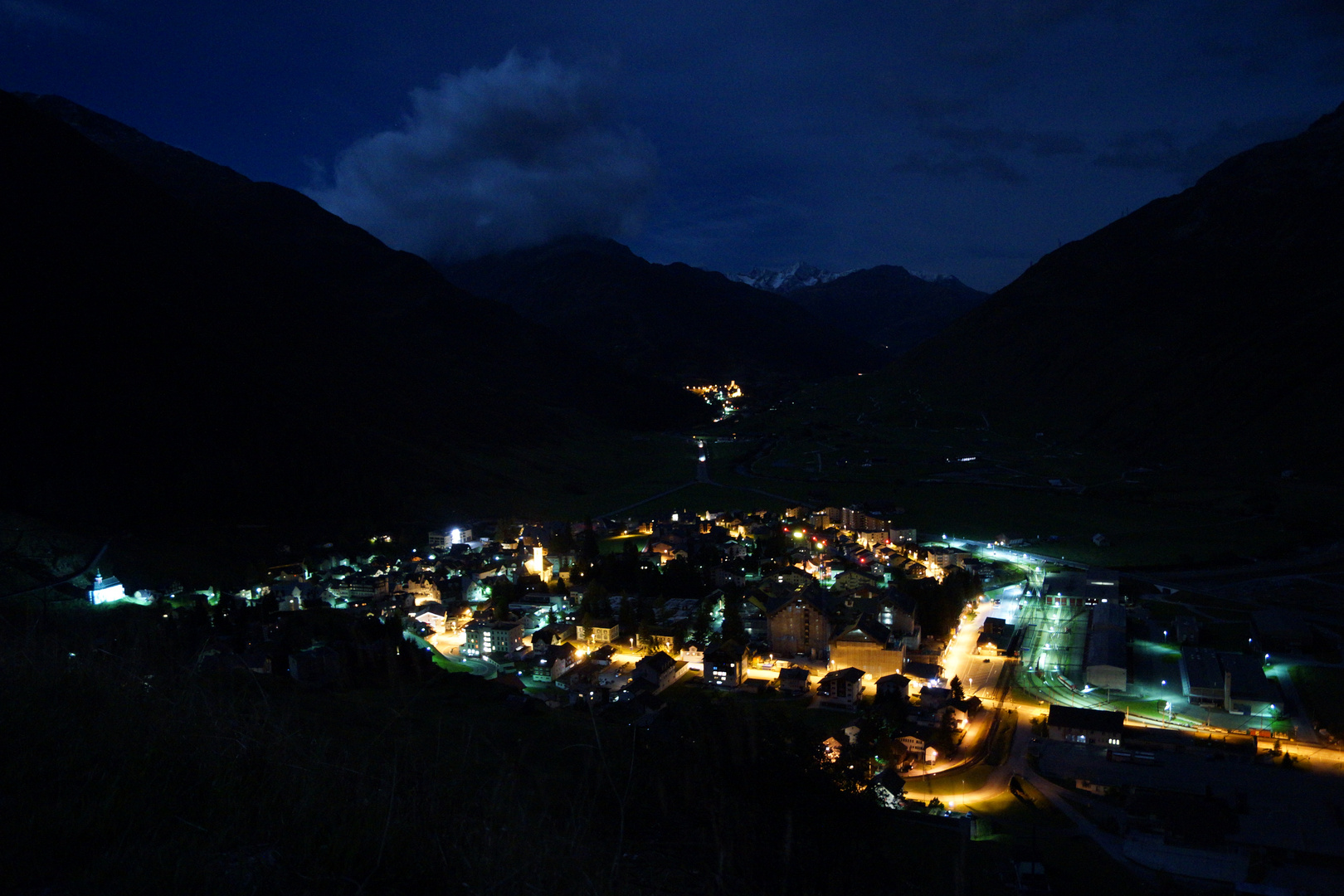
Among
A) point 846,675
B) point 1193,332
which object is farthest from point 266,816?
point 1193,332

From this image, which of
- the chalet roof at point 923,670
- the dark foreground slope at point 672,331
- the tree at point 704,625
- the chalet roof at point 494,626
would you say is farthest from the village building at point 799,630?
the dark foreground slope at point 672,331

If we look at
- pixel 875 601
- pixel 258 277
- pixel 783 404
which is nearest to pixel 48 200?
pixel 258 277

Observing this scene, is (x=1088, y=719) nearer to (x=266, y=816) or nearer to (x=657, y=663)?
(x=657, y=663)

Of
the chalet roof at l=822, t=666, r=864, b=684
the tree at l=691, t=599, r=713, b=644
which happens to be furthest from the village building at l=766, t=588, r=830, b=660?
the chalet roof at l=822, t=666, r=864, b=684

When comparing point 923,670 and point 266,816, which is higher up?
point 266,816

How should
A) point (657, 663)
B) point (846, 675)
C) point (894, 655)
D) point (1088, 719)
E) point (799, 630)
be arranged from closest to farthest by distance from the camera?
point (1088, 719)
point (846, 675)
point (657, 663)
point (894, 655)
point (799, 630)

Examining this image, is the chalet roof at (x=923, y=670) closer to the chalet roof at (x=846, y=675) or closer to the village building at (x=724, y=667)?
the chalet roof at (x=846, y=675)

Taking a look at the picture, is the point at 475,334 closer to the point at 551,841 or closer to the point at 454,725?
the point at 454,725
